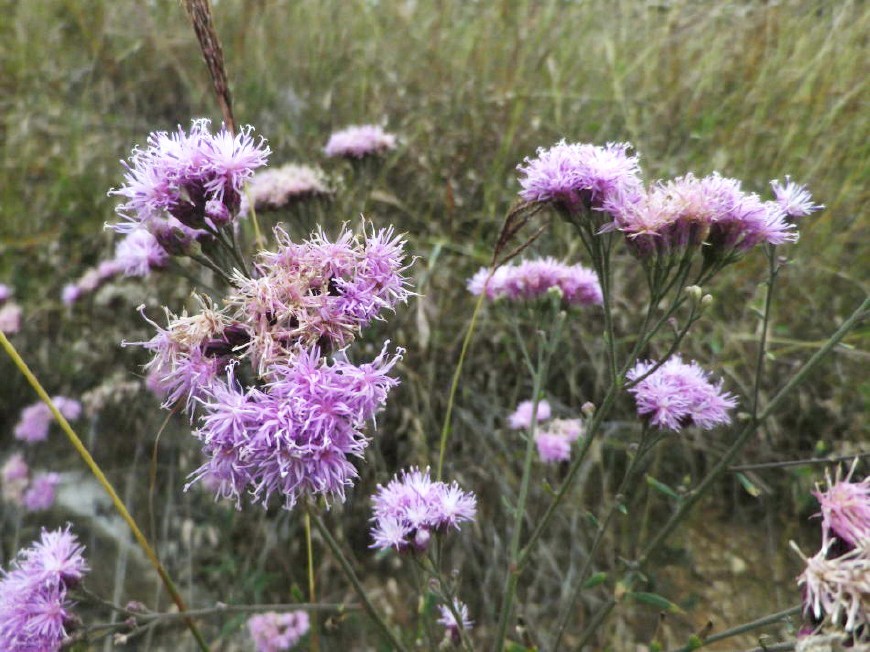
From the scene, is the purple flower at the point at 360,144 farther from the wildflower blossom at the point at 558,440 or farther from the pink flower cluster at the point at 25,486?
the pink flower cluster at the point at 25,486

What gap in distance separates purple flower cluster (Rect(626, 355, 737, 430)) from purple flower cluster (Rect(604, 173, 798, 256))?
0.34 metres

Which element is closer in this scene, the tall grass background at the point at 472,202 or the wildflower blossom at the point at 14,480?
the tall grass background at the point at 472,202

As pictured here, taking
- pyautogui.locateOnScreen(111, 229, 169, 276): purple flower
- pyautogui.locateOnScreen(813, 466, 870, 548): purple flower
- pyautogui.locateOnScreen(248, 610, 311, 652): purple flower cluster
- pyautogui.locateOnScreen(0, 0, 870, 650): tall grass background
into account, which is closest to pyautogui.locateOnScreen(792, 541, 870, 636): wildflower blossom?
pyautogui.locateOnScreen(813, 466, 870, 548): purple flower

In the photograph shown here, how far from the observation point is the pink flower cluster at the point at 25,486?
281 cm

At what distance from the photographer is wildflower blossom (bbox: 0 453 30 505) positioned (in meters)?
2.83

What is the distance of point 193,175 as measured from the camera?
1.27 meters

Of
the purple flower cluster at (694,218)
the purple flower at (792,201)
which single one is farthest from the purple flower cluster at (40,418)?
the purple flower at (792,201)

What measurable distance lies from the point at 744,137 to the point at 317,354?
273 cm

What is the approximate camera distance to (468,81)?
349cm

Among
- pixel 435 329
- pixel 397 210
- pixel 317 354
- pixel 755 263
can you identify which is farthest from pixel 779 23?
pixel 317 354

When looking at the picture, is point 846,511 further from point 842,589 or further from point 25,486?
point 25,486

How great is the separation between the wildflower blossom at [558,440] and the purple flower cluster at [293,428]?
1.24m

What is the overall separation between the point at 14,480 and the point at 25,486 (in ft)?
0.17

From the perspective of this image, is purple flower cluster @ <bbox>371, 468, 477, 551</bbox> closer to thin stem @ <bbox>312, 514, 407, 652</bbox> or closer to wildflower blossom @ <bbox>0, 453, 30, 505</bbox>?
thin stem @ <bbox>312, 514, 407, 652</bbox>
